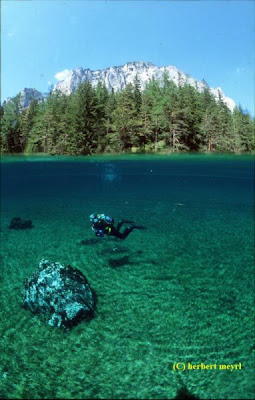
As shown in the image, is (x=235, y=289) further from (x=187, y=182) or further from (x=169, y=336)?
(x=187, y=182)

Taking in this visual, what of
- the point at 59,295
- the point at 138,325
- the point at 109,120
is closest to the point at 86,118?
the point at 109,120

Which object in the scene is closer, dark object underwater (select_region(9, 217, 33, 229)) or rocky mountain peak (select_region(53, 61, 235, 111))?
rocky mountain peak (select_region(53, 61, 235, 111))

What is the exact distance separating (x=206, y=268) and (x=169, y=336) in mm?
3767

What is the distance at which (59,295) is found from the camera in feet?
18.2

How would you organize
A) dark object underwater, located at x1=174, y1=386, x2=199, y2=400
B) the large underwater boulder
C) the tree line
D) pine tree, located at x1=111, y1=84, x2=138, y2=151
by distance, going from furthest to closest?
the large underwater boulder, pine tree, located at x1=111, y1=84, x2=138, y2=151, the tree line, dark object underwater, located at x1=174, y1=386, x2=199, y2=400

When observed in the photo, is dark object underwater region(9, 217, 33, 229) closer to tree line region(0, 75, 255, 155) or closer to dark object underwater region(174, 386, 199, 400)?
tree line region(0, 75, 255, 155)

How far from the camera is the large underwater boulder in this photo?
555cm

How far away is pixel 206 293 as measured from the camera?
7023 mm

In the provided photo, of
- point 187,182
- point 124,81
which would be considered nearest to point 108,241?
point 124,81

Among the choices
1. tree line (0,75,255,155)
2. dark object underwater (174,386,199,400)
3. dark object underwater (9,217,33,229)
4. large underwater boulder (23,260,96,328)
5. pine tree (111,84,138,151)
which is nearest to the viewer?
dark object underwater (174,386,199,400)

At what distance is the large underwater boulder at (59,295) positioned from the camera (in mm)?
5551

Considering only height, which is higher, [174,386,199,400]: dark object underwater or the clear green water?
the clear green water

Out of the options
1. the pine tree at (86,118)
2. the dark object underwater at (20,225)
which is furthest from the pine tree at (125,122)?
the dark object underwater at (20,225)

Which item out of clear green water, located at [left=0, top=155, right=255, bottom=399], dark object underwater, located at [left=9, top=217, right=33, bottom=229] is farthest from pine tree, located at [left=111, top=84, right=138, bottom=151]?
dark object underwater, located at [left=9, top=217, right=33, bottom=229]
